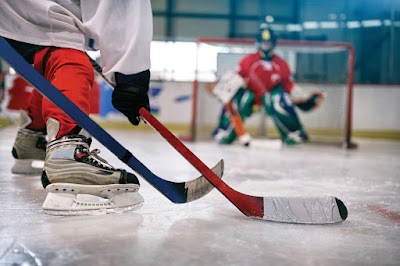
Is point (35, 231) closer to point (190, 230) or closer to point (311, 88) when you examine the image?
point (190, 230)

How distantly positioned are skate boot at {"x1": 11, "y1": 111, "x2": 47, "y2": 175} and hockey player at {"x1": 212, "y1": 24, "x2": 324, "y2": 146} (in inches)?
96.5

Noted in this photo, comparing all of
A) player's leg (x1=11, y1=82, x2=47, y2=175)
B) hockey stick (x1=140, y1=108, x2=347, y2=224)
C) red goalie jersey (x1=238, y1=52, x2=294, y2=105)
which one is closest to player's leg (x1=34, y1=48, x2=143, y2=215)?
hockey stick (x1=140, y1=108, x2=347, y2=224)

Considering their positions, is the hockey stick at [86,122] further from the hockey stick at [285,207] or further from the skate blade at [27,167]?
the skate blade at [27,167]

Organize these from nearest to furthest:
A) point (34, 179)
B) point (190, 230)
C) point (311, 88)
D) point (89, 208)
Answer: point (190, 230) < point (89, 208) < point (34, 179) < point (311, 88)

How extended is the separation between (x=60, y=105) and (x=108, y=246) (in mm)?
364

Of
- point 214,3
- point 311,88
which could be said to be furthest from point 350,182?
point 214,3

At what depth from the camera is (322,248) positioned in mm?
907

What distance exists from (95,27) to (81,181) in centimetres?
34

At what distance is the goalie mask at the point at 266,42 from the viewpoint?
421 cm

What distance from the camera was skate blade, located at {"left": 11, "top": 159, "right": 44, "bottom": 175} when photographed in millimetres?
1693

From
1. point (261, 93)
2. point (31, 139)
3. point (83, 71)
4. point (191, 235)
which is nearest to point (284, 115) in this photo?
point (261, 93)

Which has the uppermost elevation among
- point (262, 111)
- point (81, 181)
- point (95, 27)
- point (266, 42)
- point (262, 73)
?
point (266, 42)

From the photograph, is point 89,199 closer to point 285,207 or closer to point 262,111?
point 285,207

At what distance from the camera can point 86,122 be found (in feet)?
3.68
